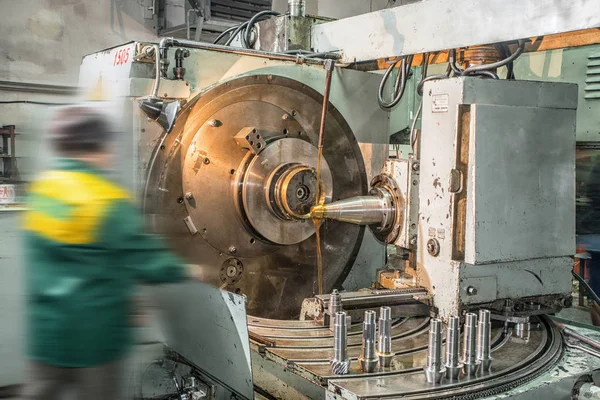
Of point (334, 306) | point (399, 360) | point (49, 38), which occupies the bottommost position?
point (399, 360)

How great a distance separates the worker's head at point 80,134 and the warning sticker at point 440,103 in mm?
1092

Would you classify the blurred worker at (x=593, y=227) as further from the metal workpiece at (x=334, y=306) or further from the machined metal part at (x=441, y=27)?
the metal workpiece at (x=334, y=306)

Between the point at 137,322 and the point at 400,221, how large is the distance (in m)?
1.09

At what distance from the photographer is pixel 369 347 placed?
164 cm

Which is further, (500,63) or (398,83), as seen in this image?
(398,83)

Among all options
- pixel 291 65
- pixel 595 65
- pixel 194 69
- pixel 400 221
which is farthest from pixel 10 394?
pixel 595 65

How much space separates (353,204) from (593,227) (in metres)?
1.21

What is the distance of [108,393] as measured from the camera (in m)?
1.33

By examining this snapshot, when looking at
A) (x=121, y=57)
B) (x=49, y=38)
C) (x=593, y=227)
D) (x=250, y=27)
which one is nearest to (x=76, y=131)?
(x=121, y=57)

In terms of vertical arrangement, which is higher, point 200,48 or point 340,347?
point 200,48

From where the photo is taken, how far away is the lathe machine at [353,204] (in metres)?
1.65

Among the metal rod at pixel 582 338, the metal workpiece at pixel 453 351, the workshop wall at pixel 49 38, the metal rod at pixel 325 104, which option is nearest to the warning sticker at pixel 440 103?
the metal rod at pixel 325 104

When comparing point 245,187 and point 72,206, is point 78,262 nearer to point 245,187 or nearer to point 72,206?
point 72,206

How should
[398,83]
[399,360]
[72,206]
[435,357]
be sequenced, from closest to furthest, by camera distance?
[72,206] < [435,357] < [399,360] < [398,83]
